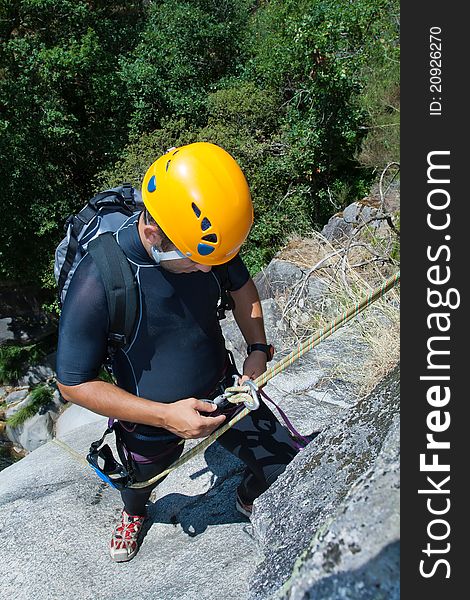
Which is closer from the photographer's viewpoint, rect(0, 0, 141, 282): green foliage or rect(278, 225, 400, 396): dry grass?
rect(278, 225, 400, 396): dry grass

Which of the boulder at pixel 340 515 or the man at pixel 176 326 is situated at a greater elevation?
the man at pixel 176 326

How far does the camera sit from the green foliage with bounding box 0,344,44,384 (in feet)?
40.3

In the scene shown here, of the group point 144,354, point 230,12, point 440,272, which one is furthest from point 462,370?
point 230,12

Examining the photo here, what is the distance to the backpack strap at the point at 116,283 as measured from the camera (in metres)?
2.00

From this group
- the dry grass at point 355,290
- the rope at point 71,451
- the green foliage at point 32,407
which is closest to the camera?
the rope at point 71,451

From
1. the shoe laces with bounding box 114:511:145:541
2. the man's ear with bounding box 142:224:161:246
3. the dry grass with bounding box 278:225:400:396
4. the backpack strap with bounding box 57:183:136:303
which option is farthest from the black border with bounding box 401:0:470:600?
the dry grass with bounding box 278:225:400:396

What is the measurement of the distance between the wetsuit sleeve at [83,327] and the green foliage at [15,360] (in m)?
11.2

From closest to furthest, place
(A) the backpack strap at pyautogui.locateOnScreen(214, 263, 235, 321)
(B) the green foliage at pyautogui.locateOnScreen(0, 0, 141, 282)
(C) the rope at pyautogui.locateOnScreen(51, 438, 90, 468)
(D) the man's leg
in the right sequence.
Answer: (A) the backpack strap at pyautogui.locateOnScreen(214, 263, 235, 321) < (D) the man's leg < (C) the rope at pyautogui.locateOnScreen(51, 438, 90, 468) < (B) the green foliage at pyautogui.locateOnScreen(0, 0, 141, 282)

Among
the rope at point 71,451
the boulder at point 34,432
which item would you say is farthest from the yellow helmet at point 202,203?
the boulder at point 34,432

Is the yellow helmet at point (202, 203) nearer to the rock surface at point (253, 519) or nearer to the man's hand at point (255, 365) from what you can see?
the man's hand at point (255, 365)

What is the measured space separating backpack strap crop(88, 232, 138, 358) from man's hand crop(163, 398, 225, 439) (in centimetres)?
34

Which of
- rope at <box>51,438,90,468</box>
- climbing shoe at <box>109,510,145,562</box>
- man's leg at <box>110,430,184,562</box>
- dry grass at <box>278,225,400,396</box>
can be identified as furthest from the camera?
dry grass at <box>278,225,400,396</box>

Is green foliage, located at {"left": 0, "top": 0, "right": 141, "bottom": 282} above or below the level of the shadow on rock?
above

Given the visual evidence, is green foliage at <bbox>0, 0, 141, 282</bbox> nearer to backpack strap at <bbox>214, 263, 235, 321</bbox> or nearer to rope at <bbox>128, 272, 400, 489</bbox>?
backpack strap at <bbox>214, 263, 235, 321</bbox>
